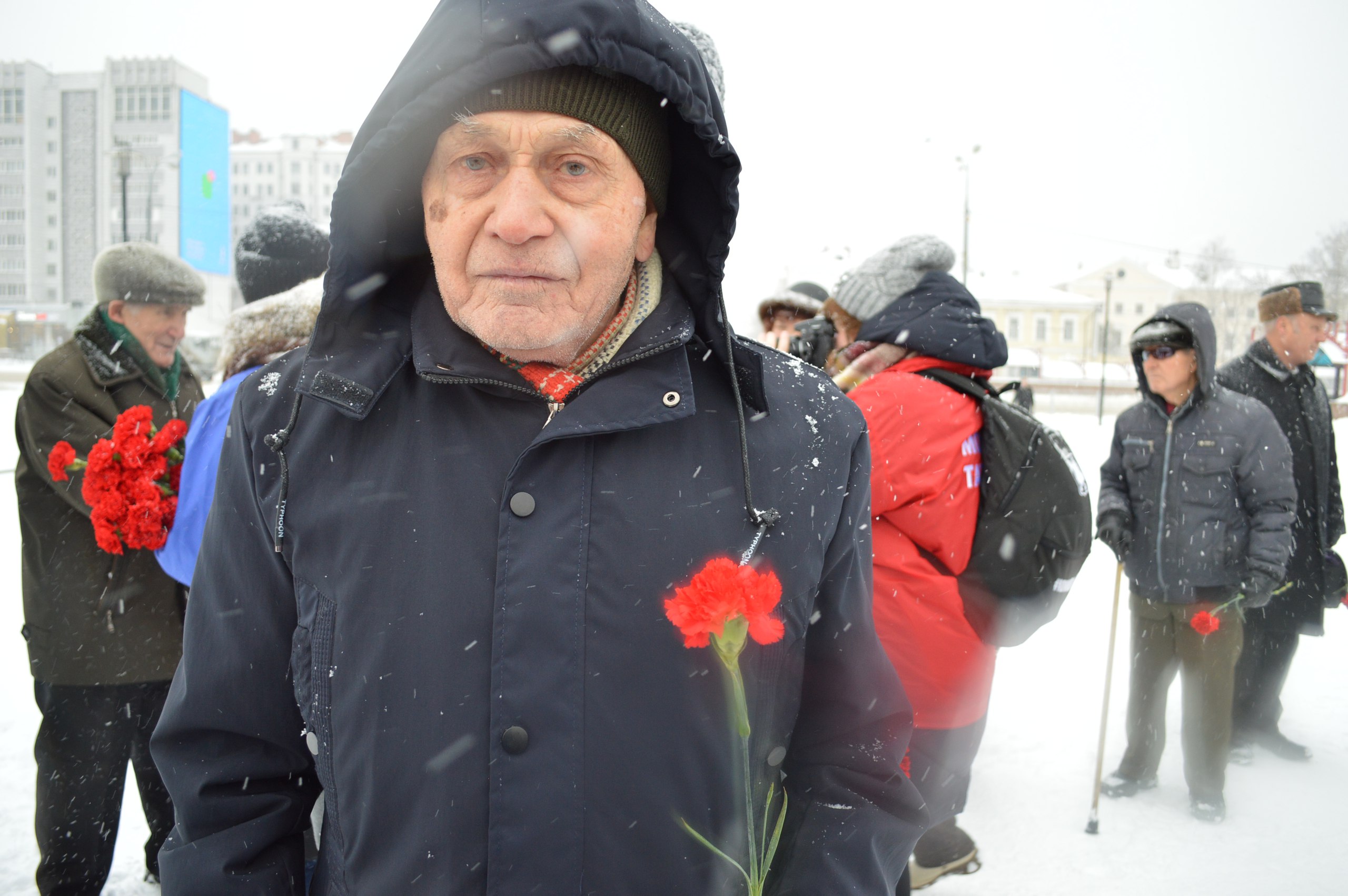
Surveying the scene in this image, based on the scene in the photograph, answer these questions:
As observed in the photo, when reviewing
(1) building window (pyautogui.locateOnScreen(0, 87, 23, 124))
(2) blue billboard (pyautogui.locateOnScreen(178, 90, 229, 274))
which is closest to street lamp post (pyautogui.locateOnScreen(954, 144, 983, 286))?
(2) blue billboard (pyautogui.locateOnScreen(178, 90, 229, 274))

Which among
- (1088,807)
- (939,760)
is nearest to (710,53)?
(939,760)

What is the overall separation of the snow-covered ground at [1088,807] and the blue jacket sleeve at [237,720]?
2460mm

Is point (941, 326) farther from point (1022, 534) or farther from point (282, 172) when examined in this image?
point (282, 172)

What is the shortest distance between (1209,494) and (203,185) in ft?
164

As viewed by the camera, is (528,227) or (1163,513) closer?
(528,227)

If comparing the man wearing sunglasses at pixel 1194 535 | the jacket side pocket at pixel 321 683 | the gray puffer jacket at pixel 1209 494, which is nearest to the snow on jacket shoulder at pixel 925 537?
the jacket side pocket at pixel 321 683

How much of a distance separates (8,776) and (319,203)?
329 ft

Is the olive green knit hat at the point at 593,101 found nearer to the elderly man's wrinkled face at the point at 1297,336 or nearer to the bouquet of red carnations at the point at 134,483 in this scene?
the bouquet of red carnations at the point at 134,483

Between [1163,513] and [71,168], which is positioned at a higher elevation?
[71,168]

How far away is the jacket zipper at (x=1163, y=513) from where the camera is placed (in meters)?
4.05

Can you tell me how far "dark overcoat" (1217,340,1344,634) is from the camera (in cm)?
457

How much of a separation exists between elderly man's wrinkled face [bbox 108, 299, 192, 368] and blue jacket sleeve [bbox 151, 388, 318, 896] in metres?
2.19

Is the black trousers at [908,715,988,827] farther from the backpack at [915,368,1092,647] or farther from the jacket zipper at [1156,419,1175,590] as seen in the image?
the jacket zipper at [1156,419,1175,590]

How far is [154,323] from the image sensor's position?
125 inches
